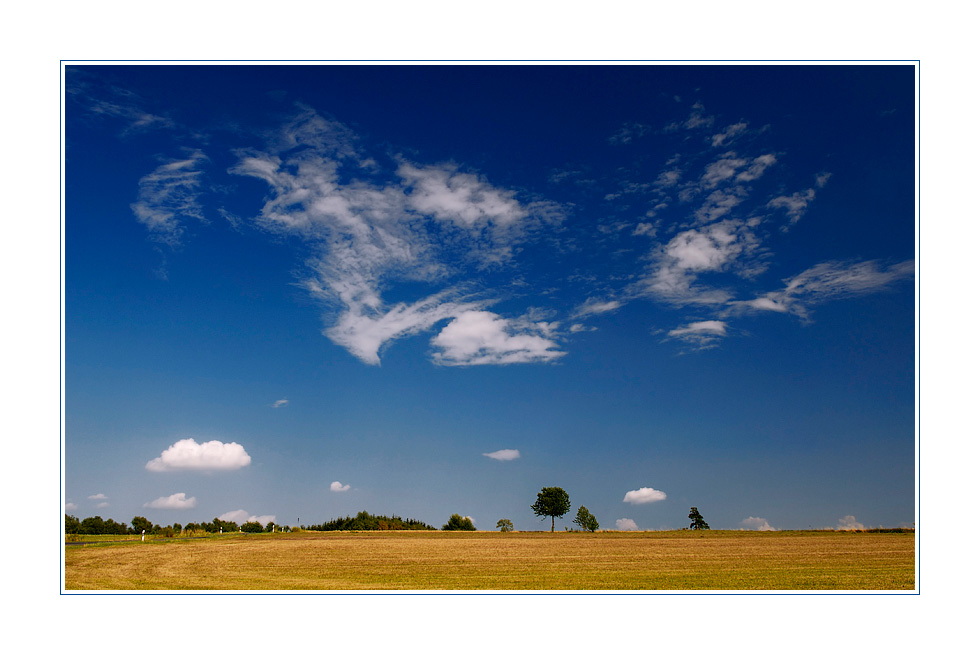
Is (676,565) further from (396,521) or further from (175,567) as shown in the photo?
(396,521)

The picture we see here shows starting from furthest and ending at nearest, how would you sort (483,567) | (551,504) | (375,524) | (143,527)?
(551,504)
(375,524)
(143,527)
(483,567)

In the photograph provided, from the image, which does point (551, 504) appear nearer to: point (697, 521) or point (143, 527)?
point (697, 521)

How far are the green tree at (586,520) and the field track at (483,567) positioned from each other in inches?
1349

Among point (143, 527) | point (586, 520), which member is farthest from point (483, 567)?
point (586, 520)

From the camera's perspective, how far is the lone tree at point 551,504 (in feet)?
291

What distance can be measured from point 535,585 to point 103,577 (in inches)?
697

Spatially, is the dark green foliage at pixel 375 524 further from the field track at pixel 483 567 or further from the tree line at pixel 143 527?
the field track at pixel 483 567

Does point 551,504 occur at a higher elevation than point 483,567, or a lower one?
lower

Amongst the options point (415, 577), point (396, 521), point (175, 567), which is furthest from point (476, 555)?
point (396, 521)

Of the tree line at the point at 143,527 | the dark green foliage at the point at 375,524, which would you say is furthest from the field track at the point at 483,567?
the dark green foliage at the point at 375,524

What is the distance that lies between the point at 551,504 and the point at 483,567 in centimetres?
6351

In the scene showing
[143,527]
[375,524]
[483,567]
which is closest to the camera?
[483,567]

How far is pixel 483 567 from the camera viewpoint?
91.2 feet

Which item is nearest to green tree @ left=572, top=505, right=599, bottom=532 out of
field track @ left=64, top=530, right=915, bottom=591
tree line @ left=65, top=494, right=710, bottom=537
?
tree line @ left=65, top=494, right=710, bottom=537
